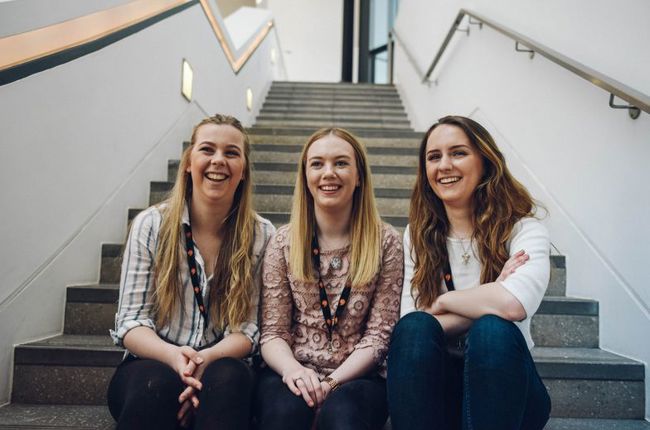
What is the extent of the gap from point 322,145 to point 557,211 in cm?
123

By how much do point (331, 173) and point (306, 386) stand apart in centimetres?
56

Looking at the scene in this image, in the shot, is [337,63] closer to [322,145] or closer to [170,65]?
[170,65]

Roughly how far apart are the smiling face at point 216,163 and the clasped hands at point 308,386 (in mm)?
538

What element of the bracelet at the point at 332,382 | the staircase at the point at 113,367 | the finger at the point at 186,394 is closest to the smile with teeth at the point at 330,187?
the bracelet at the point at 332,382

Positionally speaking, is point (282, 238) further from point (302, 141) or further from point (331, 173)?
point (302, 141)

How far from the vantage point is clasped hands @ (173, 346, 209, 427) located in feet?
3.40

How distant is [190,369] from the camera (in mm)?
1066

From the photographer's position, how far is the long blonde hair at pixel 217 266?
122 cm

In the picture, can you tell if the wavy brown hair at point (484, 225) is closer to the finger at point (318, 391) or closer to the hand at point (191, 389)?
the finger at point (318, 391)

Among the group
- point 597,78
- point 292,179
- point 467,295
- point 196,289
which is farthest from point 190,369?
point 292,179

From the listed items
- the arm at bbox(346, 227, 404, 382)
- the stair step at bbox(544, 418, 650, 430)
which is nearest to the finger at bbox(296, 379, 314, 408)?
the arm at bbox(346, 227, 404, 382)

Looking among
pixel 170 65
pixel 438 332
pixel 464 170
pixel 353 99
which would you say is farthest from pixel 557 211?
pixel 353 99

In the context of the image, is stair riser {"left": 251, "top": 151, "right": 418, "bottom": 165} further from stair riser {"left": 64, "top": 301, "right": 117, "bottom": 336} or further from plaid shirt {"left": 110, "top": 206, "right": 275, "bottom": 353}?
plaid shirt {"left": 110, "top": 206, "right": 275, "bottom": 353}

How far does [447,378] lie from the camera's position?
109 cm
